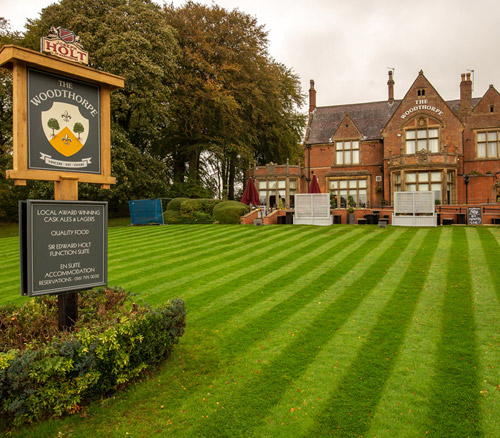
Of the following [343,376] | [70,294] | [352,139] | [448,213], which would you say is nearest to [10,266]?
[70,294]

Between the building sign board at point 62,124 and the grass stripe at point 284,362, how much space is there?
4.01 m

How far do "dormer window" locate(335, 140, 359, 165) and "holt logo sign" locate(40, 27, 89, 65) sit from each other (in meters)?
34.6

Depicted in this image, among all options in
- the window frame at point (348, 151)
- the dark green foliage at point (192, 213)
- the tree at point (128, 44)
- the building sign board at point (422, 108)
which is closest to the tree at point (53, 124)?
the dark green foliage at point (192, 213)

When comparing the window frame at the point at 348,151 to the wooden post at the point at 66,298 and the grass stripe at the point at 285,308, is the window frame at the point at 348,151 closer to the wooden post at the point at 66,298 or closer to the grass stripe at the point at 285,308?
the grass stripe at the point at 285,308

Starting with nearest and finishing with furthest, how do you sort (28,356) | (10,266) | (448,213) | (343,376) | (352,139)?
1. (28,356)
2. (343,376)
3. (10,266)
4. (448,213)
5. (352,139)

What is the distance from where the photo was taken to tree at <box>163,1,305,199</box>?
117 ft

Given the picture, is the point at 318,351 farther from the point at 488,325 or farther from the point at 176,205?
the point at 176,205

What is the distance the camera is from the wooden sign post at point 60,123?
209 inches

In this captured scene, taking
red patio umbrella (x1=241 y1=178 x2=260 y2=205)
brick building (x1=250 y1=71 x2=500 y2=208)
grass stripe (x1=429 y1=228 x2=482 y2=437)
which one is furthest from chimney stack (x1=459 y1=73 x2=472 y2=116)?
grass stripe (x1=429 y1=228 x2=482 y2=437)

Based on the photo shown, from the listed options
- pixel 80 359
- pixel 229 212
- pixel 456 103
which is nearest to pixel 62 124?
pixel 80 359

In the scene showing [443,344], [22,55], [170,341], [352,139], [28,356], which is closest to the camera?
[28,356]

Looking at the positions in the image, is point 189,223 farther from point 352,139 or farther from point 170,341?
point 170,341

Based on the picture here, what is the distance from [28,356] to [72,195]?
2370 millimetres

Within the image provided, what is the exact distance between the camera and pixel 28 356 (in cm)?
456
